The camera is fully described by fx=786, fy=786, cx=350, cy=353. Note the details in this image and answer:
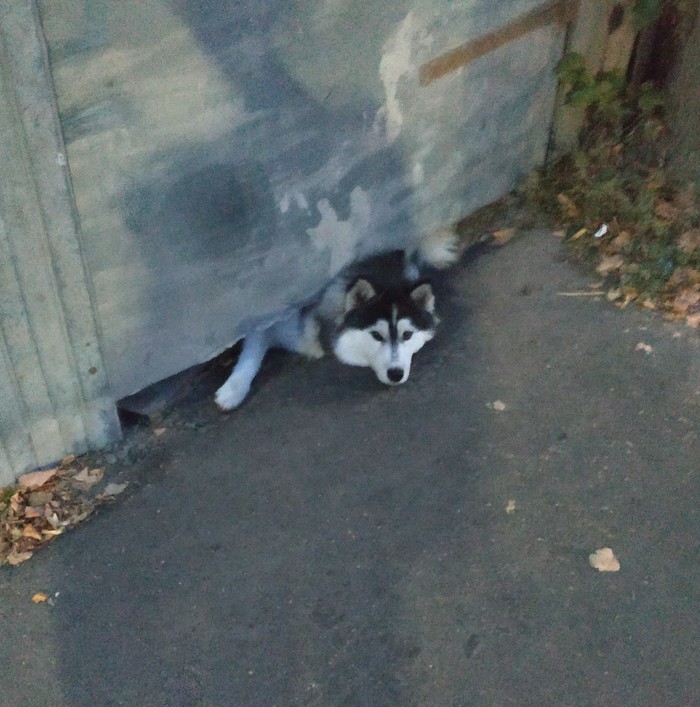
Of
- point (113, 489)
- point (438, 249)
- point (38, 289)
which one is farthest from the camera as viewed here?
point (438, 249)

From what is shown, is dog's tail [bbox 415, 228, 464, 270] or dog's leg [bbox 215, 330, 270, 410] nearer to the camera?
dog's leg [bbox 215, 330, 270, 410]

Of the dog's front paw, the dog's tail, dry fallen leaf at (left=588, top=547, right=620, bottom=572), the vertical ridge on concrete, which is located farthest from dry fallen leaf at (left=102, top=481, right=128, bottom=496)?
the dog's tail

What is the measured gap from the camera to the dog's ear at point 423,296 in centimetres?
393

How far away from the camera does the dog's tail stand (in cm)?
455

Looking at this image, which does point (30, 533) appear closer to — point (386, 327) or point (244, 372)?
point (244, 372)

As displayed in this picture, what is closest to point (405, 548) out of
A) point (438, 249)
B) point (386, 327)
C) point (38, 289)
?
point (386, 327)

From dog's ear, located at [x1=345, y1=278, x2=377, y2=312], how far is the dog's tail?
0.69m

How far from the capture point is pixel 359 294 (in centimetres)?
395

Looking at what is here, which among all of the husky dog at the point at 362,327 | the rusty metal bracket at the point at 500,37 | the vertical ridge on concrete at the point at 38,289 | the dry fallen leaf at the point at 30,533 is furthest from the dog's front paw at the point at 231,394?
the rusty metal bracket at the point at 500,37

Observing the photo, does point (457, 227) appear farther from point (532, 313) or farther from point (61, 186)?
point (61, 186)

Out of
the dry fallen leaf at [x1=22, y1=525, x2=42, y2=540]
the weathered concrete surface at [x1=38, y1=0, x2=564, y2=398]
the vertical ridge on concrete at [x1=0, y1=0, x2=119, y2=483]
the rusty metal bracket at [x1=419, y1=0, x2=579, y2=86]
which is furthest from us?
the rusty metal bracket at [x1=419, y1=0, x2=579, y2=86]

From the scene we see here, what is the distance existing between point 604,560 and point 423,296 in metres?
1.54

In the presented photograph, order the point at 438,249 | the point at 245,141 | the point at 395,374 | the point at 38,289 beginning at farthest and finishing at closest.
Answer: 1. the point at 438,249
2. the point at 395,374
3. the point at 245,141
4. the point at 38,289

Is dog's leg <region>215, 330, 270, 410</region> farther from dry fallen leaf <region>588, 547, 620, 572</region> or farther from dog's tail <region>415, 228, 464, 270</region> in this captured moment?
dry fallen leaf <region>588, 547, 620, 572</region>
